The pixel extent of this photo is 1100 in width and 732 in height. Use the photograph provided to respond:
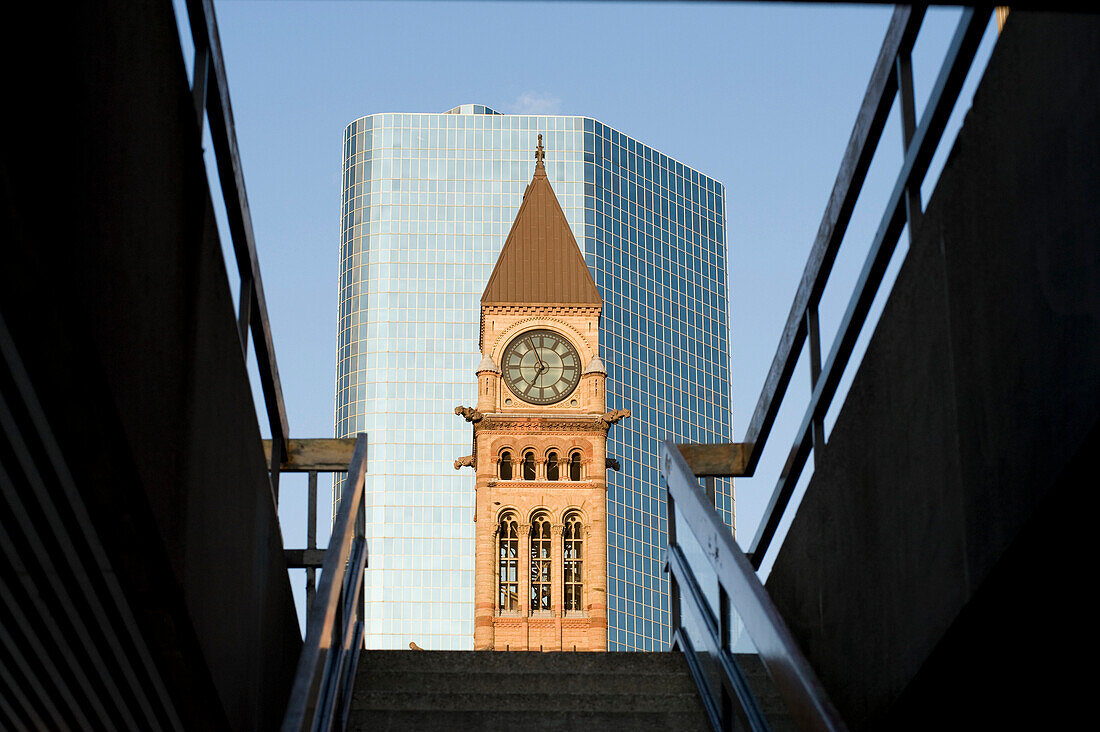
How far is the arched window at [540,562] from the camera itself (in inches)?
1898

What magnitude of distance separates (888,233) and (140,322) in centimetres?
238

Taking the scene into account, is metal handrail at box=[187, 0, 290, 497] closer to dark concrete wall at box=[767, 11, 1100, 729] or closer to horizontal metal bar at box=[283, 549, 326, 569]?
horizontal metal bar at box=[283, 549, 326, 569]

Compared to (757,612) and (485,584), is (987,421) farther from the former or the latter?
(485,584)

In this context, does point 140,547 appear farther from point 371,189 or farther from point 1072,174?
point 371,189

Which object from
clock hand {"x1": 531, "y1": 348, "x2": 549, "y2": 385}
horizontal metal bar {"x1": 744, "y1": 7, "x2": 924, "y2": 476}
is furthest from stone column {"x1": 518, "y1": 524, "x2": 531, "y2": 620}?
horizontal metal bar {"x1": 744, "y1": 7, "x2": 924, "y2": 476}

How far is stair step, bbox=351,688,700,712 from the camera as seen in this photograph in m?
8.05

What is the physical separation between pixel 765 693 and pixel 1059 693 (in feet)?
4.99

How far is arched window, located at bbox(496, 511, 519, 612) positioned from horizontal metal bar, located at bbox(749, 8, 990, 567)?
133 feet

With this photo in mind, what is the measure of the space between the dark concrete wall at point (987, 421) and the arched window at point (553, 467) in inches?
1666

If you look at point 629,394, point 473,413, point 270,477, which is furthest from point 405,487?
point 270,477

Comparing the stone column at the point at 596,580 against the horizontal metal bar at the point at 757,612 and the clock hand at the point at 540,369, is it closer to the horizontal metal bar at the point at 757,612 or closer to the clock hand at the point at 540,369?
the clock hand at the point at 540,369

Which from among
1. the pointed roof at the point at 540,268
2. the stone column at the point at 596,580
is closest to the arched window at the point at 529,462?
the stone column at the point at 596,580

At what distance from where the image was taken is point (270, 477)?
702 centimetres

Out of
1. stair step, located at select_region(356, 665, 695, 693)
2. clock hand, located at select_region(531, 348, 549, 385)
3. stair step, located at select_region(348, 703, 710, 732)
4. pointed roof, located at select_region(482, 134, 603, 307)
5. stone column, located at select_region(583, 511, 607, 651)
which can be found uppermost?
pointed roof, located at select_region(482, 134, 603, 307)
